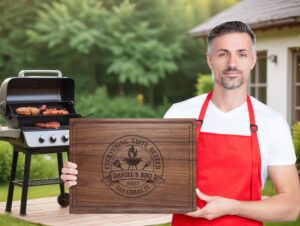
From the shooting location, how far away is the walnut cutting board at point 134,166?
2.54 m

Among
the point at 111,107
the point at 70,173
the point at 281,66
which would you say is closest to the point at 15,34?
the point at 111,107

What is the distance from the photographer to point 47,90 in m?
7.85

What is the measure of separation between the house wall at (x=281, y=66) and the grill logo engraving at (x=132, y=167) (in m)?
8.70

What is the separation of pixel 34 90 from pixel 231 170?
17.8 feet

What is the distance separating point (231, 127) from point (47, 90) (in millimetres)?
5438

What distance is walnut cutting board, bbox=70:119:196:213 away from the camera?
2538mm

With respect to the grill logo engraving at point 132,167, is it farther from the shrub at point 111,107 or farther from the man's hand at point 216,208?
the shrub at point 111,107

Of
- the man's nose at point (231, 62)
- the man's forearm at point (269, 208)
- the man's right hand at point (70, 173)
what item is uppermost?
the man's nose at point (231, 62)

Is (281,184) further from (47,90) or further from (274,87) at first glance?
(274,87)

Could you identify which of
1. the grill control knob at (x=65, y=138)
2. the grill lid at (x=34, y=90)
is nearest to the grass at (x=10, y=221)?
the grill control knob at (x=65, y=138)

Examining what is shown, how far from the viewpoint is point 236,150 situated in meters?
2.62

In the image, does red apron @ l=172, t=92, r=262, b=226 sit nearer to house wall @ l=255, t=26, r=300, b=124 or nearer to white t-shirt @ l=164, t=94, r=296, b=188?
white t-shirt @ l=164, t=94, r=296, b=188

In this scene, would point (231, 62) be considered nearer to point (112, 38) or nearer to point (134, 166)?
point (134, 166)

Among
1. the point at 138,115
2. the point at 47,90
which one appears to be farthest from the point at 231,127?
Result: the point at 138,115
